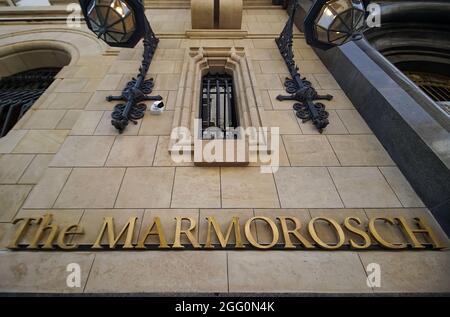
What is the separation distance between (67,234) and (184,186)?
154cm

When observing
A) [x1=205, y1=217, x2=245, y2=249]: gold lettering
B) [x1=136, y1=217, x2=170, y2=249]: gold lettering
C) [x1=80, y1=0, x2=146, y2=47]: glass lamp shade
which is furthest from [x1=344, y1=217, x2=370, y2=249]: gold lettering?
[x1=80, y1=0, x2=146, y2=47]: glass lamp shade

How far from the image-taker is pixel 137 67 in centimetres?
536

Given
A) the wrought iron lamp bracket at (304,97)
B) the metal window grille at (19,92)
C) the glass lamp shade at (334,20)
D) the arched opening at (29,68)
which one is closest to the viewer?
the glass lamp shade at (334,20)

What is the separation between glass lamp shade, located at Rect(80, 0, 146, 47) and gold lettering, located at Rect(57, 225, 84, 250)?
9.37 ft

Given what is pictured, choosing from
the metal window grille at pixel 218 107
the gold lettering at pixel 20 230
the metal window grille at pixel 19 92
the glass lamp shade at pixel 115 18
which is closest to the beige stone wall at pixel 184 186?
the gold lettering at pixel 20 230

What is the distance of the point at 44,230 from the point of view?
9.11 feet

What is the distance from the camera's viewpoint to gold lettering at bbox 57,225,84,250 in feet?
8.61

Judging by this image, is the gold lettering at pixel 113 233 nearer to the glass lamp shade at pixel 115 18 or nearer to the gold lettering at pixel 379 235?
the glass lamp shade at pixel 115 18

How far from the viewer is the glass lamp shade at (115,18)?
3232mm

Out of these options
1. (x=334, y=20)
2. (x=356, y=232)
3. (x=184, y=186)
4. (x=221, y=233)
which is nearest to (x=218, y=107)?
(x=184, y=186)

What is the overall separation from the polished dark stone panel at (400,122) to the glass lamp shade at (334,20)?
1215 mm

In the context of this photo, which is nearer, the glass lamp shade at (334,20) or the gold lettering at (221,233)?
the gold lettering at (221,233)

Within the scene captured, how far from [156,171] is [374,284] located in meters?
3.09
